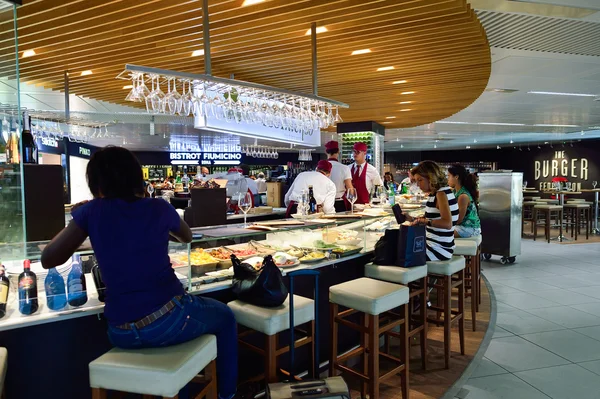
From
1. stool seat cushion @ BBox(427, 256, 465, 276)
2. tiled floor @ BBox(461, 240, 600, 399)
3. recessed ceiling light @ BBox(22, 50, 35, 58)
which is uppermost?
recessed ceiling light @ BBox(22, 50, 35, 58)

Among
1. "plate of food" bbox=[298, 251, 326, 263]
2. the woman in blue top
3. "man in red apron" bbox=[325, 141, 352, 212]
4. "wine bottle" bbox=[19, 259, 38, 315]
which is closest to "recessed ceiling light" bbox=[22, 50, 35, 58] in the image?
"wine bottle" bbox=[19, 259, 38, 315]

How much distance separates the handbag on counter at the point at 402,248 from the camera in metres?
3.32

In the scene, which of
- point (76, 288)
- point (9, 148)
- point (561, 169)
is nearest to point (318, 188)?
point (9, 148)

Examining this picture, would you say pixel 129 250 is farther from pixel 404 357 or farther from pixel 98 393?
pixel 404 357

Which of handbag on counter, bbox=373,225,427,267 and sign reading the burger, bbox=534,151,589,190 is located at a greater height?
sign reading the burger, bbox=534,151,589,190

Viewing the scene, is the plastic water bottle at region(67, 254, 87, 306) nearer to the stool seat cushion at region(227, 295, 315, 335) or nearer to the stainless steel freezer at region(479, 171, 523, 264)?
the stool seat cushion at region(227, 295, 315, 335)

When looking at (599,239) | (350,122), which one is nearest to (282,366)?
(350,122)

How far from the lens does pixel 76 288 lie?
6.92 ft

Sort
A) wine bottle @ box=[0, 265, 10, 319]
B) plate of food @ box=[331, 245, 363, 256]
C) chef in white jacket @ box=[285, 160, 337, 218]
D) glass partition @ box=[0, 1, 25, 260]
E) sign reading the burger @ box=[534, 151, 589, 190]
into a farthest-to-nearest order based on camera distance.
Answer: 1. sign reading the burger @ box=[534, 151, 589, 190]
2. chef in white jacket @ box=[285, 160, 337, 218]
3. plate of food @ box=[331, 245, 363, 256]
4. glass partition @ box=[0, 1, 25, 260]
5. wine bottle @ box=[0, 265, 10, 319]

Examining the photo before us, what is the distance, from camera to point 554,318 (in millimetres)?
4852

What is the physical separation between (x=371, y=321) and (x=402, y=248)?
2.66 feet

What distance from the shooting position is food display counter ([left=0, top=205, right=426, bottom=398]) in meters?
2.03

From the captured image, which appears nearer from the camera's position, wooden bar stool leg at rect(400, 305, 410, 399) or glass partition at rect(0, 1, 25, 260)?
glass partition at rect(0, 1, 25, 260)

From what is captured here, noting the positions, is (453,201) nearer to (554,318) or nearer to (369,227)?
(369,227)
